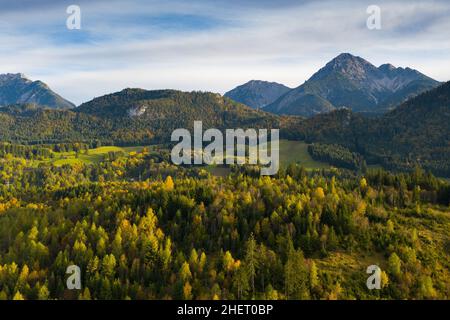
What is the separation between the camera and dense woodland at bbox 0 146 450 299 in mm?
113500

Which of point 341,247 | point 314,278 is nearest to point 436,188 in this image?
point 341,247

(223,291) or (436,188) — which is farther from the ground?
(436,188)

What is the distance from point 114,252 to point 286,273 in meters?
61.1

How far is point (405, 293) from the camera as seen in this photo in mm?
111250

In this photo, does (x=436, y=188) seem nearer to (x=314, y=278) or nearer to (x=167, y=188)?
(x=314, y=278)

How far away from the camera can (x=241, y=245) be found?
461 feet

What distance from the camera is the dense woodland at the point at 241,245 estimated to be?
114 metres

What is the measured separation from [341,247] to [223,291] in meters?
47.5
